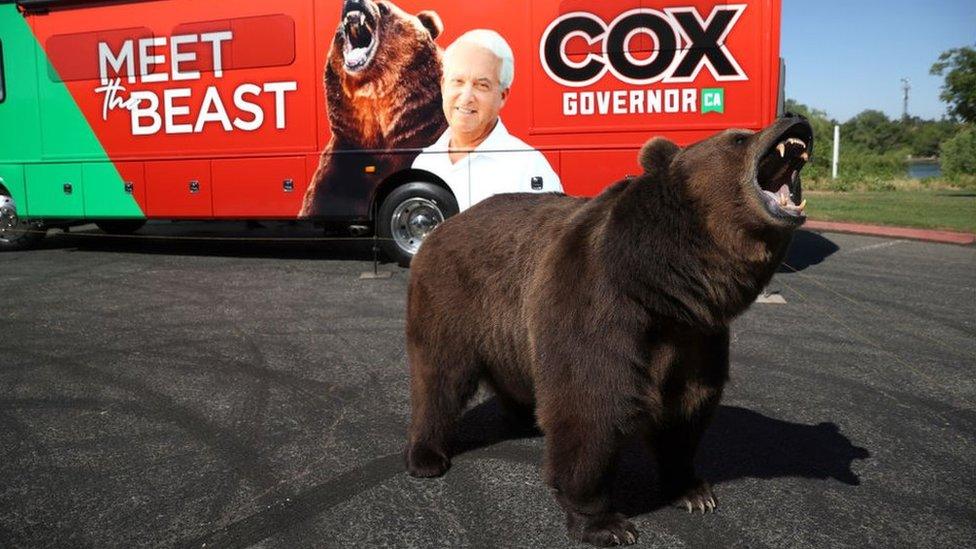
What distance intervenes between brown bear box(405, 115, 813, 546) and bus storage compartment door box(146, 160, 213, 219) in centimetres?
750

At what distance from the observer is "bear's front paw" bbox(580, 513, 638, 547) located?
2.85 metres

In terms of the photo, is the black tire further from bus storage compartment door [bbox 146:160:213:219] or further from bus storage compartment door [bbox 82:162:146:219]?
bus storage compartment door [bbox 146:160:213:219]

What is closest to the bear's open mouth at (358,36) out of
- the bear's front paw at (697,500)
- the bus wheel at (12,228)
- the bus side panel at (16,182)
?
the bus side panel at (16,182)

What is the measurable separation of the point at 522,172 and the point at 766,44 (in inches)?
113

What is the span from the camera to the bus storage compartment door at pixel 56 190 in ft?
34.4

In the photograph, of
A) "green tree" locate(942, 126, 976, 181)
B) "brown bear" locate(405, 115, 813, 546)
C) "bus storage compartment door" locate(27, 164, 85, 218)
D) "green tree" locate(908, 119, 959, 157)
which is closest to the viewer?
"brown bear" locate(405, 115, 813, 546)

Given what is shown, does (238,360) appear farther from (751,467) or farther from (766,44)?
(766,44)

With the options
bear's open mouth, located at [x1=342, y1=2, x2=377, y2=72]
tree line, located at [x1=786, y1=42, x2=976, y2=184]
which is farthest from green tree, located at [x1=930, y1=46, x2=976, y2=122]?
bear's open mouth, located at [x1=342, y1=2, x2=377, y2=72]

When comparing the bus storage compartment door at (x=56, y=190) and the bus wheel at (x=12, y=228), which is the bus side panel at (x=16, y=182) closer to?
the bus storage compartment door at (x=56, y=190)

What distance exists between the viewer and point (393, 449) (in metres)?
3.88

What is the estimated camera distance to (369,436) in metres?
4.06

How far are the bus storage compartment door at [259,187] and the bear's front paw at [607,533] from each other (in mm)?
7439

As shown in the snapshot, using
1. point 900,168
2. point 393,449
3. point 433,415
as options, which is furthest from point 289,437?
point 900,168

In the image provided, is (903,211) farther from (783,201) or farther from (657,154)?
(783,201)
